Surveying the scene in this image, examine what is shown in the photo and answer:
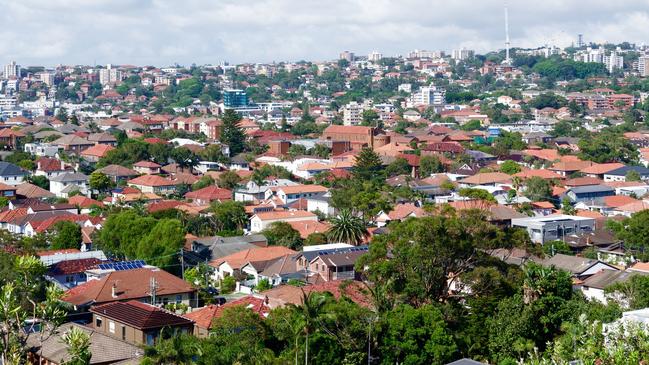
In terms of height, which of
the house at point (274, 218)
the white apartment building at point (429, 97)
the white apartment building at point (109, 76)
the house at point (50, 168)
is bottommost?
the house at point (274, 218)

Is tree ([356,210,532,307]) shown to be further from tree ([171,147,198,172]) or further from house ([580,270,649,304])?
tree ([171,147,198,172])

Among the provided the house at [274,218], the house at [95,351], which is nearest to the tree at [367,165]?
the house at [274,218]

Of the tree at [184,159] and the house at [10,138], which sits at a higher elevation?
the house at [10,138]

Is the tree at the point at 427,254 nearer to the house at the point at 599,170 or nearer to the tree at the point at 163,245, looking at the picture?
the tree at the point at 163,245

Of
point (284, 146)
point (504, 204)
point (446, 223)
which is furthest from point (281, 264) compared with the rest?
point (284, 146)

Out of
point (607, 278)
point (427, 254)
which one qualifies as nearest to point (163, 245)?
point (427, 254)

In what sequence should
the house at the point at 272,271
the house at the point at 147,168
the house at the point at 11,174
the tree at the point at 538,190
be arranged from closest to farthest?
the house at the point at 272,271, the tree at the point at 538,190, the house at the point at 11,174, the house at the point at 147,168
